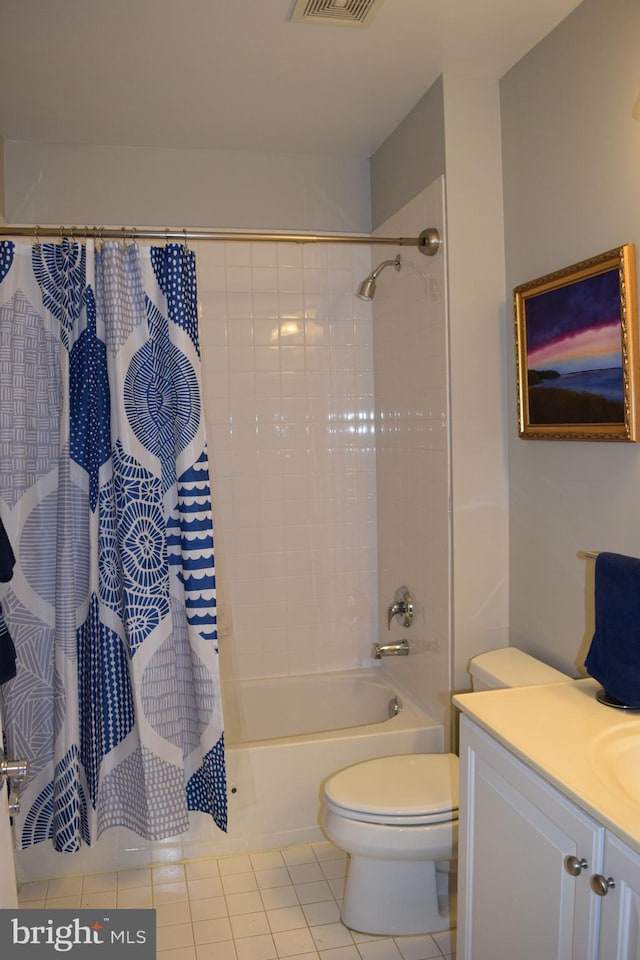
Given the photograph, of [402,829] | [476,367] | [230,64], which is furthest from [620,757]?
[230,64]

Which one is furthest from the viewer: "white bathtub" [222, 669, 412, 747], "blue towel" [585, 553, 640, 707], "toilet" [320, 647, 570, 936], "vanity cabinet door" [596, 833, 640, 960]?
"white bathtub" [222, 669, 412, 747]

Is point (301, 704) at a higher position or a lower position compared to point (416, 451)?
lower

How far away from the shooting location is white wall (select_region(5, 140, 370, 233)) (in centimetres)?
289

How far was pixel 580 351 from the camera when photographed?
79.6 inches

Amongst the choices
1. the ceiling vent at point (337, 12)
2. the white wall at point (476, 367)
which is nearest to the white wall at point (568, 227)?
the white wall at point (476, 367)

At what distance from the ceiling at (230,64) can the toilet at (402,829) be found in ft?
5.94

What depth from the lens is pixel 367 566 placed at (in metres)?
3.26

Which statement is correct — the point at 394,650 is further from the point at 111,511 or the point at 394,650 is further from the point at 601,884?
the point at 601,884

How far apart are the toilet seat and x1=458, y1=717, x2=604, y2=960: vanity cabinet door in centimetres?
34

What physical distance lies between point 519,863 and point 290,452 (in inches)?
76.6

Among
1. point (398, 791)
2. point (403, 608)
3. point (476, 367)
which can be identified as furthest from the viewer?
point (403, 608)

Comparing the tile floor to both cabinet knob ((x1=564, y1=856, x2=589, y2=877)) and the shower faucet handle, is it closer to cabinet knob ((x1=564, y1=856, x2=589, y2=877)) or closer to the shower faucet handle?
the shower faucet handle

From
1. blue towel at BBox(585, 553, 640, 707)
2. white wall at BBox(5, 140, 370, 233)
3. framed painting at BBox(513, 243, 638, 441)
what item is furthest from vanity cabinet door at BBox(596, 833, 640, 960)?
white wall at BBox(5, 140, 370, 233)

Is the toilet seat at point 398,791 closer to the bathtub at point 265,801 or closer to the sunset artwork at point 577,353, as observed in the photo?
the bathtub at point 265,801
